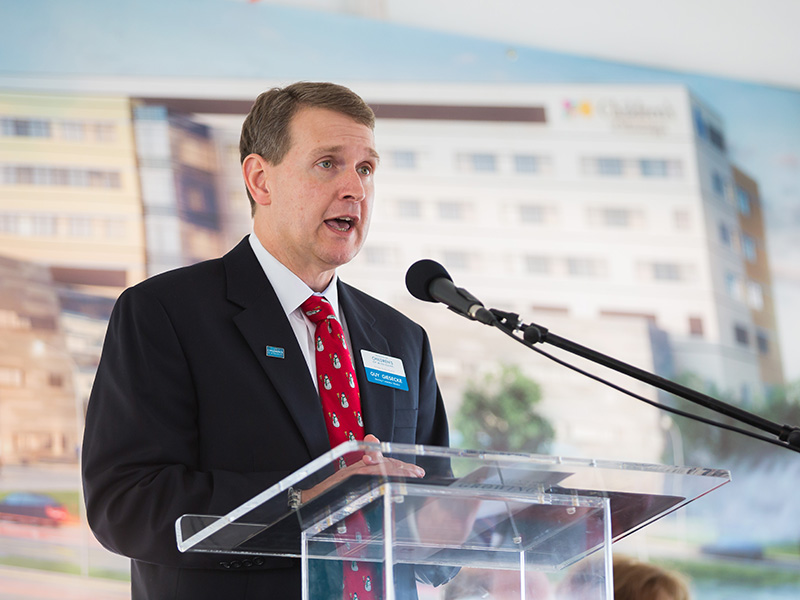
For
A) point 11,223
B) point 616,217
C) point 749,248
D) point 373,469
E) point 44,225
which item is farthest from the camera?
point 749,248

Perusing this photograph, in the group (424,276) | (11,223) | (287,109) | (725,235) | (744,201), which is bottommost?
(424,276)

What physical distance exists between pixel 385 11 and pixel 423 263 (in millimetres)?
8102

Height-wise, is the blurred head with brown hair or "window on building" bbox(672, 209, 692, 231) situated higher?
"window on building" bbox(672, 209, 692, 231)

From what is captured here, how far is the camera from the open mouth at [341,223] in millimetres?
1853

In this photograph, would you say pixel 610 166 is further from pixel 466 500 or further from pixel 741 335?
pixel 466 500

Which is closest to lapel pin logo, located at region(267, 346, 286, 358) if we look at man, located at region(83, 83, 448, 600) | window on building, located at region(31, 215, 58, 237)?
man, located at region(83, 83, 448, 600)

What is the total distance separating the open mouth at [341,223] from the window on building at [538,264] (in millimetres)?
9981

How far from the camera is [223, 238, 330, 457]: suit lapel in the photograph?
5.37ft

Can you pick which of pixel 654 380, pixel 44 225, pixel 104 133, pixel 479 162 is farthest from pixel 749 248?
pixel 654 380

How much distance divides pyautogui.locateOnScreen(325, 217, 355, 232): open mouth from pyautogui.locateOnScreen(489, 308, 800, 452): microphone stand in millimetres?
592

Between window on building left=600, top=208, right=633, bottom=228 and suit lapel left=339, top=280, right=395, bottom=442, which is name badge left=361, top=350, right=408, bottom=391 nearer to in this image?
suit lapel left=339, top=280, right=395, bottom=442

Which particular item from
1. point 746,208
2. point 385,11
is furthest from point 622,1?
point 746,208

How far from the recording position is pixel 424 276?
1502mm

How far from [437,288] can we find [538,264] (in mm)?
10450
